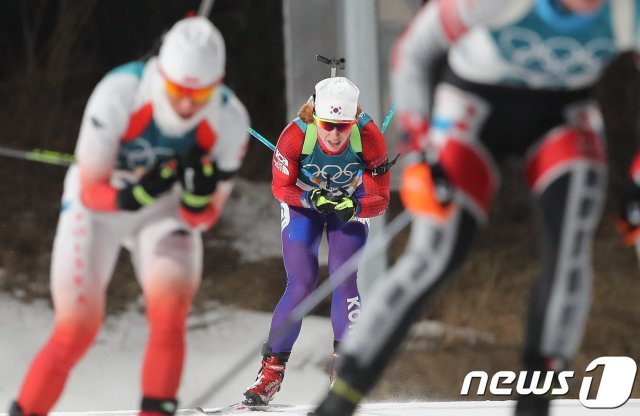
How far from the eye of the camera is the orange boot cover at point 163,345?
104 inches

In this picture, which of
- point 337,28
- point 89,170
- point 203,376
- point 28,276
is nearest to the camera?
point 89,170

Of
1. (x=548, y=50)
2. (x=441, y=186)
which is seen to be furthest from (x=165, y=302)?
(x=548, y=50)

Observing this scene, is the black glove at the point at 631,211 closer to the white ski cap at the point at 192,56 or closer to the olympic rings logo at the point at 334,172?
the white ski cap at the point at 192,56

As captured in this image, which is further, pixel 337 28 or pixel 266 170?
pixel 266 170

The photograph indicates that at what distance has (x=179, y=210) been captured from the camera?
106 inches

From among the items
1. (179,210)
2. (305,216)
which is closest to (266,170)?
(305,216)

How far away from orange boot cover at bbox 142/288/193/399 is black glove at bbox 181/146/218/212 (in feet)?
0.71

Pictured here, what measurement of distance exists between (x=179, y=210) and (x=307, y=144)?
1.11 m

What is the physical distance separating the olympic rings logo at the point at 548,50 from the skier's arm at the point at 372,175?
1508mm

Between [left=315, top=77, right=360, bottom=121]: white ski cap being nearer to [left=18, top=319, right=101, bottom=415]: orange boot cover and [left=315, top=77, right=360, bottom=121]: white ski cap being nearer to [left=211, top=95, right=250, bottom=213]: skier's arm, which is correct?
[left=211, top=95, right=250, bottom=213]: skier's arm

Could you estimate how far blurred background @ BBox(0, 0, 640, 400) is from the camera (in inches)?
261

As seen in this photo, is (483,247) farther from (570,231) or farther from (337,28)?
(570,231)

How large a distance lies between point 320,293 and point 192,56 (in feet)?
2.92

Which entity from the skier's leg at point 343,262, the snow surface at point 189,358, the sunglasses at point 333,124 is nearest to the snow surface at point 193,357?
the snow surface at point 189,358
